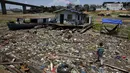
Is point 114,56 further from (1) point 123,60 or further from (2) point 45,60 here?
(2) point 45,60

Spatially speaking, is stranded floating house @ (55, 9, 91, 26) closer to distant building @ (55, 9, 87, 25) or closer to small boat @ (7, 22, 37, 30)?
distant building @ (55, 9, 87, 25)

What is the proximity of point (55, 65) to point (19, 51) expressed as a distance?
426cm

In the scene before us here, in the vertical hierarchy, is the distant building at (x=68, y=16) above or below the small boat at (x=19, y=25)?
above

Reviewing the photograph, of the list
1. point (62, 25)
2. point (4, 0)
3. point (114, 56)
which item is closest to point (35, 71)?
point (114, 56)

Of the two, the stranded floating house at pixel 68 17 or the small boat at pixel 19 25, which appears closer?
the small boat at pixel 19 25

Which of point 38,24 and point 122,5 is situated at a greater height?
point 122,5

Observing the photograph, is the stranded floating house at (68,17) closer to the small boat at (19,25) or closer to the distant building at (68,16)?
the distant building at (68,16)

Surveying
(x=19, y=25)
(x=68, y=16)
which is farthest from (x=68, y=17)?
(x=19, y=25)

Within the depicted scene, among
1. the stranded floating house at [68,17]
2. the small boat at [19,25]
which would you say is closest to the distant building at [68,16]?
the stranded floating house at [68,17]

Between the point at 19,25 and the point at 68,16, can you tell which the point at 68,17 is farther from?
the point at 19,25

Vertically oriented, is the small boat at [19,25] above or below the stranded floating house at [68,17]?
below

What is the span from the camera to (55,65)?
902cm

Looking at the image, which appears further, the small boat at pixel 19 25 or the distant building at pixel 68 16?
the distant building at pixel 68 16

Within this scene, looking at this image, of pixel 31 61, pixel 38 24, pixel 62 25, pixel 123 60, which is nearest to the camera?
pixel 31 61
